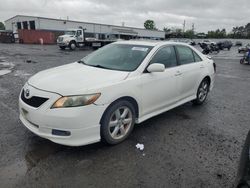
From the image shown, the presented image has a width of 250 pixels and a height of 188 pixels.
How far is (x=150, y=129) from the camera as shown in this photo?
4195mm

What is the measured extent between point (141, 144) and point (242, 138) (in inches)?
71.1

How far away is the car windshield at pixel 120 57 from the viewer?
12.9 feet

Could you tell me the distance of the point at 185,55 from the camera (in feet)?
16.4

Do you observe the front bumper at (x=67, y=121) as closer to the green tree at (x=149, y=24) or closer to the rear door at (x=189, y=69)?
the rear door at (x=189, y=69)

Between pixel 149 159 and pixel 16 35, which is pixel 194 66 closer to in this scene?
pixel 149 159

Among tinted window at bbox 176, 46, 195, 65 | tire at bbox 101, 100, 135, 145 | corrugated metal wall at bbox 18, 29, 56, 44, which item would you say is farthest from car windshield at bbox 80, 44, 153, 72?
corrugated metal wall at bbox 18, 29, 56, 44

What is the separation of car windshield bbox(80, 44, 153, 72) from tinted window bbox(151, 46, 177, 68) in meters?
0.19

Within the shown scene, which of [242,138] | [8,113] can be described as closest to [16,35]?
[8,113]

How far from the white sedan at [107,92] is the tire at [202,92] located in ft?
2.08

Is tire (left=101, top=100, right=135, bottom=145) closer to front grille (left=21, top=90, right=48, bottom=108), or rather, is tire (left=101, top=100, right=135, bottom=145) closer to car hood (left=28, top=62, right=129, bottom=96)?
car hood (left=28, top=62, right=129, bottom=96)

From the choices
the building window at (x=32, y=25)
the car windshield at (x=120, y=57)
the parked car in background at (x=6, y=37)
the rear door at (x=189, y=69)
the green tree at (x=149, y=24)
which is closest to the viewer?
the car windshield at (x=120, y=57)

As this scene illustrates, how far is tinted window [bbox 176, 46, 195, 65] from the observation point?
15.8 feet

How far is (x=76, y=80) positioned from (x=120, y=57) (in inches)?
46.2

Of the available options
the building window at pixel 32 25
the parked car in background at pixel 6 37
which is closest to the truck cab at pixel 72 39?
the parked car in background at pixel 6 37
